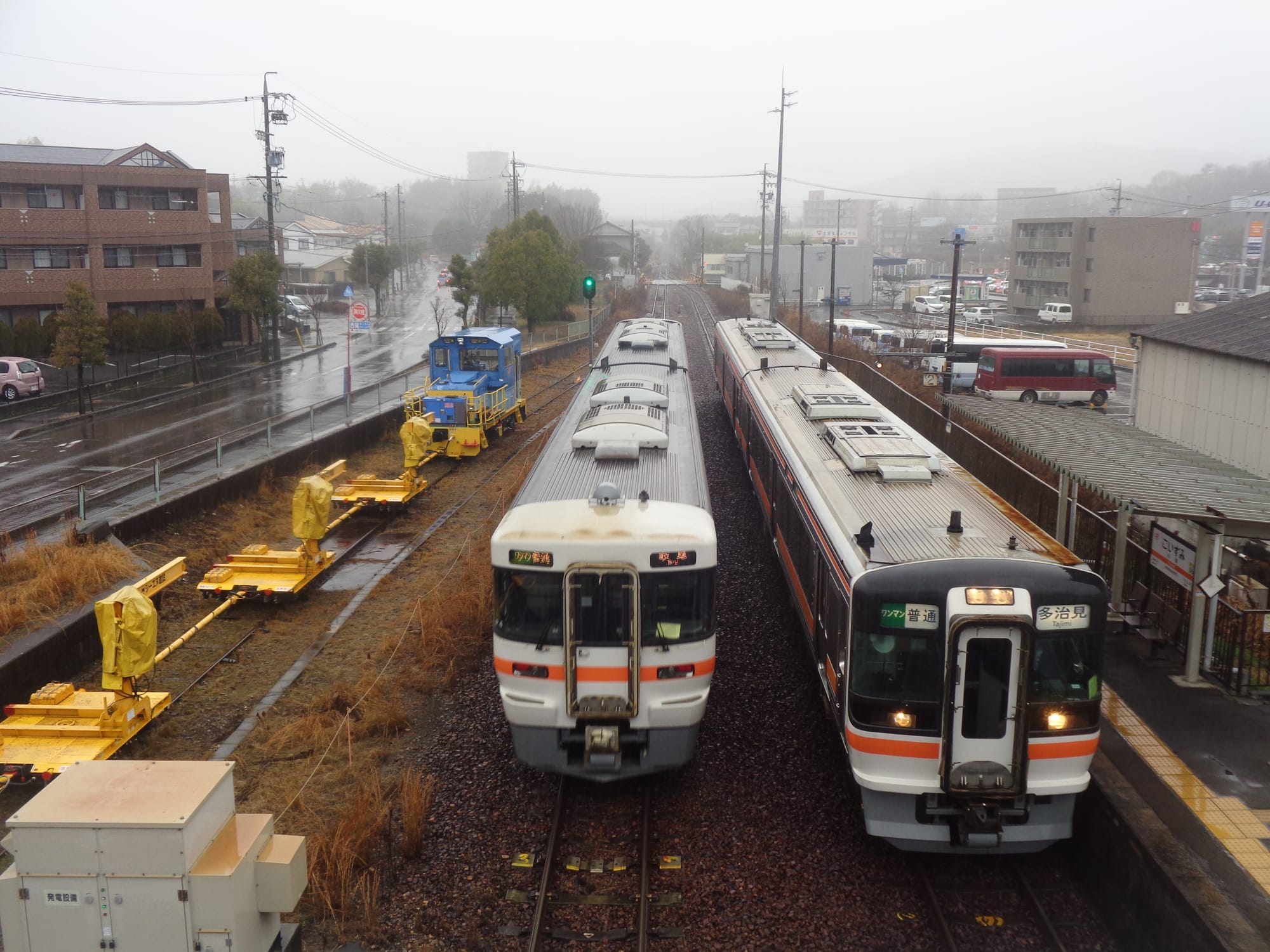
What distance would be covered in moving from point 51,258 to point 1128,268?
173 ft

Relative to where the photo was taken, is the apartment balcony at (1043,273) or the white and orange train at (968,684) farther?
the apartment balcony at (1043,273)

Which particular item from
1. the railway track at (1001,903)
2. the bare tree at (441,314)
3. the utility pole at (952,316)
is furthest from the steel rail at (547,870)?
the bare tree at (441,314)

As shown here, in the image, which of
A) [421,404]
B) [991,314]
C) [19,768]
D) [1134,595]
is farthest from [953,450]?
[991,314]

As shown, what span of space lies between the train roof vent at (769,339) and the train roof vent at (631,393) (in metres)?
6.96

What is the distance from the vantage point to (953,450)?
1994 centimetres

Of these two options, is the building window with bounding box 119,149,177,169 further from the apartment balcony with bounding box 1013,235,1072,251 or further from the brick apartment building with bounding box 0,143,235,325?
the apartment balcony with bounding box 1013,235,1072,251

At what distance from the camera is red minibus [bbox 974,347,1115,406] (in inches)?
1251

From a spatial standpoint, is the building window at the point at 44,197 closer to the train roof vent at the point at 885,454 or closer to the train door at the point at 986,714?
the train roof vent at the point at 885,454

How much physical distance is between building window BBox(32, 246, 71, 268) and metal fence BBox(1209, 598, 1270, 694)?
38.8 meters

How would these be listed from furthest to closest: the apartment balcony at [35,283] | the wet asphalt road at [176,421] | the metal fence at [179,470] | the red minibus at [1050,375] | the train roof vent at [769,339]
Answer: the apartment balcony at [35,283] < the red minibus at [1050,375] < the train roof vent at [769,339] < the wet asphalt road at [176,421] < the metal fence at [179,470]

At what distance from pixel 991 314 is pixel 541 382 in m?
36.9

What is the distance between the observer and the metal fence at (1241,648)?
9359 mm

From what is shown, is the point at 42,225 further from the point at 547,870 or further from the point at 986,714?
the point at 986,714

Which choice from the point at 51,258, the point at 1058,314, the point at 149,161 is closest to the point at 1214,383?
the point at 51,258
